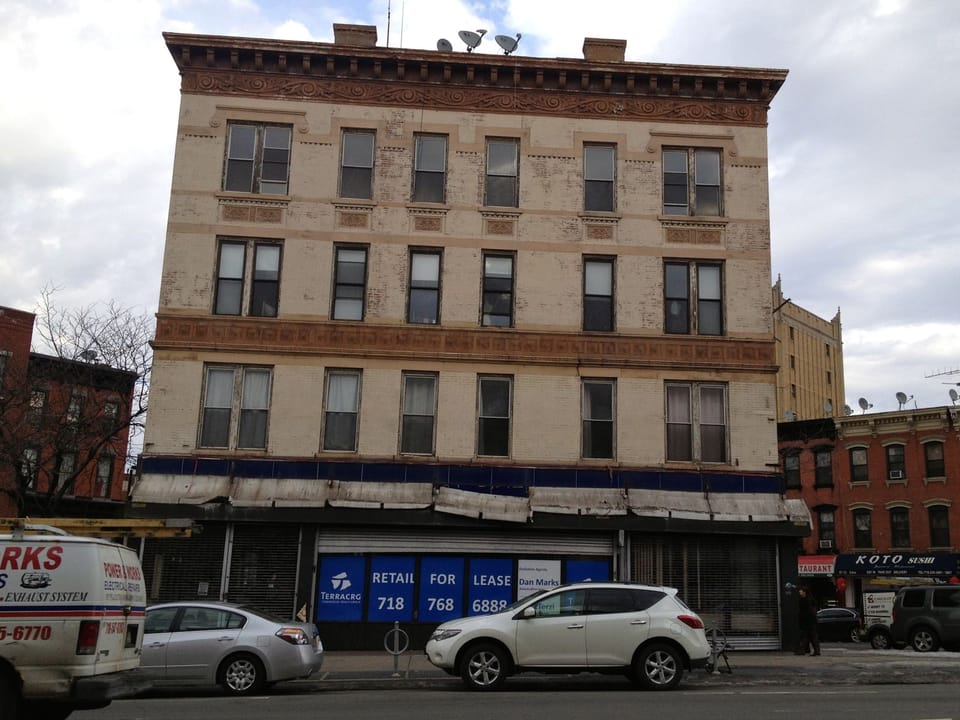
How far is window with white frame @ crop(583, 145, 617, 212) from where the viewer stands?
2362cm

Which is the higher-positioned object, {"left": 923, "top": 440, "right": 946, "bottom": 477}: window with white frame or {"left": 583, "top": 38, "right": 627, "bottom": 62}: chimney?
{"left": 583, "top": 38, "right": 627, "bottom": 62}: chimney

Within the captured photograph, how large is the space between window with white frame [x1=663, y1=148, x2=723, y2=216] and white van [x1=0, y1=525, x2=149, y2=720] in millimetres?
17531

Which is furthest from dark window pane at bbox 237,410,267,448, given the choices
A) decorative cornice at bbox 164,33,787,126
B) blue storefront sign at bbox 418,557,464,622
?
decorative cornice at bbox 164,33,787,126

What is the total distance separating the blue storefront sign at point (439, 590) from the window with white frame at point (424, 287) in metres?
5.73

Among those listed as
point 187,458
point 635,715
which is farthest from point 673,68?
point 635,715

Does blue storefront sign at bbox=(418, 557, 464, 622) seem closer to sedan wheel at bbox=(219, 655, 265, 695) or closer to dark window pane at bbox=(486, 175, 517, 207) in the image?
sedan wheel at bbox=(219, 655, 265, 695)

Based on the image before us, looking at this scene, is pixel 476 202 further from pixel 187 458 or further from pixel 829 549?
pixel 829 549

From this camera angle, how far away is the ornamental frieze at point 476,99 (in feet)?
77.4

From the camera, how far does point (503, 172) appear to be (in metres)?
23.7

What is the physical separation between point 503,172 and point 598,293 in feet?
12.7

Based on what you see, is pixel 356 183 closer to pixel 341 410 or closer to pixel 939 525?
pixel 341 410

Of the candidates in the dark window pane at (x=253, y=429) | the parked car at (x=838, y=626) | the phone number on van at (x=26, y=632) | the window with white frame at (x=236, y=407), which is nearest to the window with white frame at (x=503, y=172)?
the window with white frame at (x=236, y=407)

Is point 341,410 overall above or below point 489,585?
above

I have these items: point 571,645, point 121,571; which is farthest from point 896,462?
point 121,571
